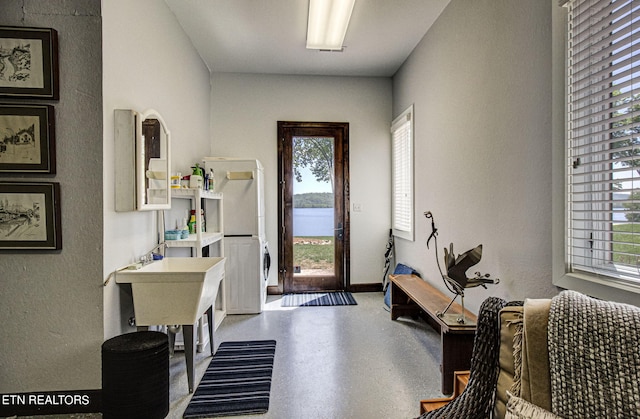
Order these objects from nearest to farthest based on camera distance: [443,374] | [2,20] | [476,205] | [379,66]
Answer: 1. [2,20]
2. [443,374]
3. [476,205]
4. [379,66]

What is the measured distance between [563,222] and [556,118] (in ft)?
1.76

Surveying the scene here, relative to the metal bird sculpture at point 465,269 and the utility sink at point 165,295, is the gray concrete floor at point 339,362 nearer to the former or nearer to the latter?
the utility sink at point 165,295

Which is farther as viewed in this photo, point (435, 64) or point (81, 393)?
point (435, 64)

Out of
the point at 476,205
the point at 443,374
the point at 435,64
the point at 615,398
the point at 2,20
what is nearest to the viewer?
the point at 615,398

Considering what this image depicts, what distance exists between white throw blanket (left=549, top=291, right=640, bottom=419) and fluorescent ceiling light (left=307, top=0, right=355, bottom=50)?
2756 mm

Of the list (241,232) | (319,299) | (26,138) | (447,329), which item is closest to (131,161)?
(26,138)

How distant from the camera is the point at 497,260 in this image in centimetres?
227

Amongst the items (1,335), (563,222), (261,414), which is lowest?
(261,414)

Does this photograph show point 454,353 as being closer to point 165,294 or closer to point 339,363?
point 339,363

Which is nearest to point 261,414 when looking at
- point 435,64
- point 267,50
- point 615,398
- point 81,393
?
point 81,393

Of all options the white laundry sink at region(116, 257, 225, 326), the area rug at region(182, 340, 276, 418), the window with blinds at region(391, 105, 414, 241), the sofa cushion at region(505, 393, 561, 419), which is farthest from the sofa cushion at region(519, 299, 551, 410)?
the window with blinds at region(391, 105, 414, 241)

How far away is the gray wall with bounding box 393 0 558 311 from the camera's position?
6.04 ft

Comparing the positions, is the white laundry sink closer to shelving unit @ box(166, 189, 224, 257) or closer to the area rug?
the area rug

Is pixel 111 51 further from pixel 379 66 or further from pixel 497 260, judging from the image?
pixel 379 66
